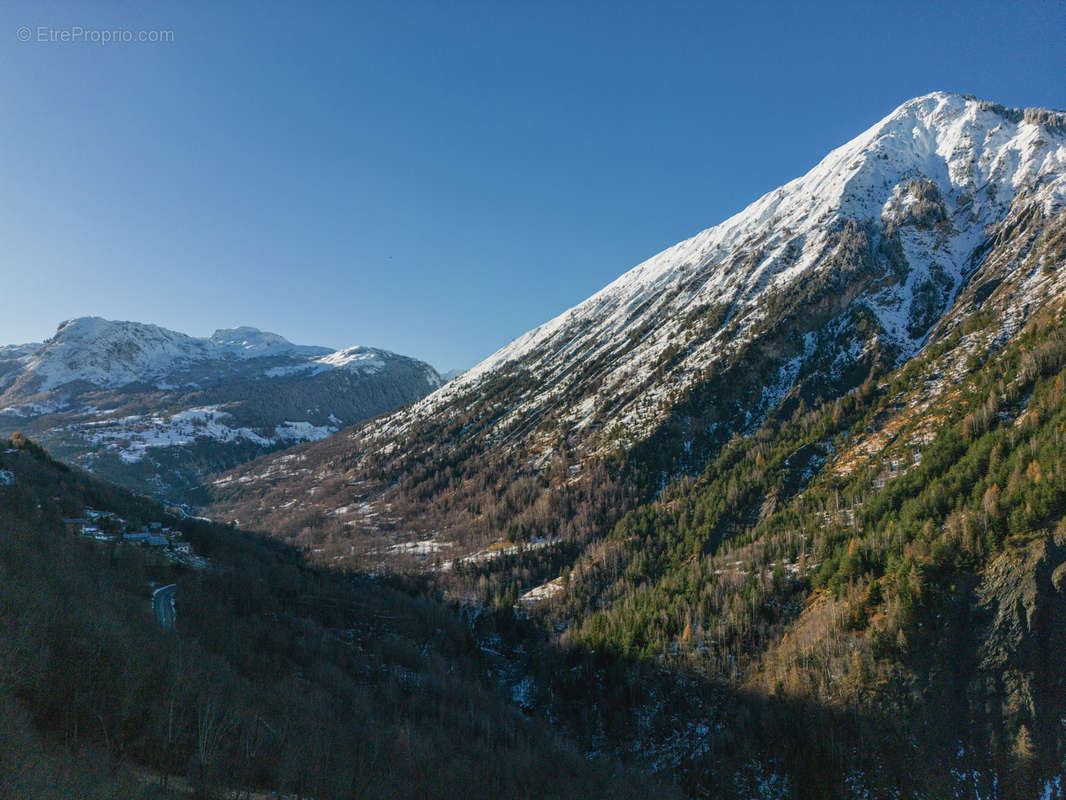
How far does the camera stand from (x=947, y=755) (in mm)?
48938

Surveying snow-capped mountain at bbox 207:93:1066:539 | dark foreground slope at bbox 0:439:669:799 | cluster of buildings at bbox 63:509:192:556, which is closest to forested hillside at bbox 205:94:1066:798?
snow-capped mountain at bbox 207:93:1066:539

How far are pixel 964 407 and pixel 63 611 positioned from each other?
396 ft

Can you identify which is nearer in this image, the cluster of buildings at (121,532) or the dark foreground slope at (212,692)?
the dark foreground slope at (212,692)

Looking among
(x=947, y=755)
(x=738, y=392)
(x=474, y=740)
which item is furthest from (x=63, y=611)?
(x=738, y=392)

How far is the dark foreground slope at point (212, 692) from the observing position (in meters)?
14.7

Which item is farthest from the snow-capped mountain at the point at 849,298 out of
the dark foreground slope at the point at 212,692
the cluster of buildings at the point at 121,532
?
the cluster of buildings at the point at 121,532

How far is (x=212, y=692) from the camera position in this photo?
2339 cm

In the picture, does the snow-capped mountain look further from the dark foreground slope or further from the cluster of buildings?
the cluster of buildings

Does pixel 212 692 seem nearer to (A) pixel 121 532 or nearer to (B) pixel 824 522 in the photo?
(A) pixel 121 532

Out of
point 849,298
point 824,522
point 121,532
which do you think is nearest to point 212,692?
point 121,532

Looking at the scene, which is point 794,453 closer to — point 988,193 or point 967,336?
point 967,336

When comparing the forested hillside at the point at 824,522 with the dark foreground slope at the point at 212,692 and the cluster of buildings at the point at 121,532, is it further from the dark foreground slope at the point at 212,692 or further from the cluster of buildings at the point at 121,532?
the cluster of buildings at the point at 121,532

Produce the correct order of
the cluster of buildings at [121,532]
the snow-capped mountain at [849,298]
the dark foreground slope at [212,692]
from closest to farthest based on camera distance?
the dark foreground slope at [212,692], the cluster of buildings at [121,532], the snow-capped mountain at [849,298]

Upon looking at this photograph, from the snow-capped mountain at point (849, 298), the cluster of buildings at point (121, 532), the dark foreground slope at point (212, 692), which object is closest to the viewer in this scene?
the dark foreground slope at point (212, 692)
